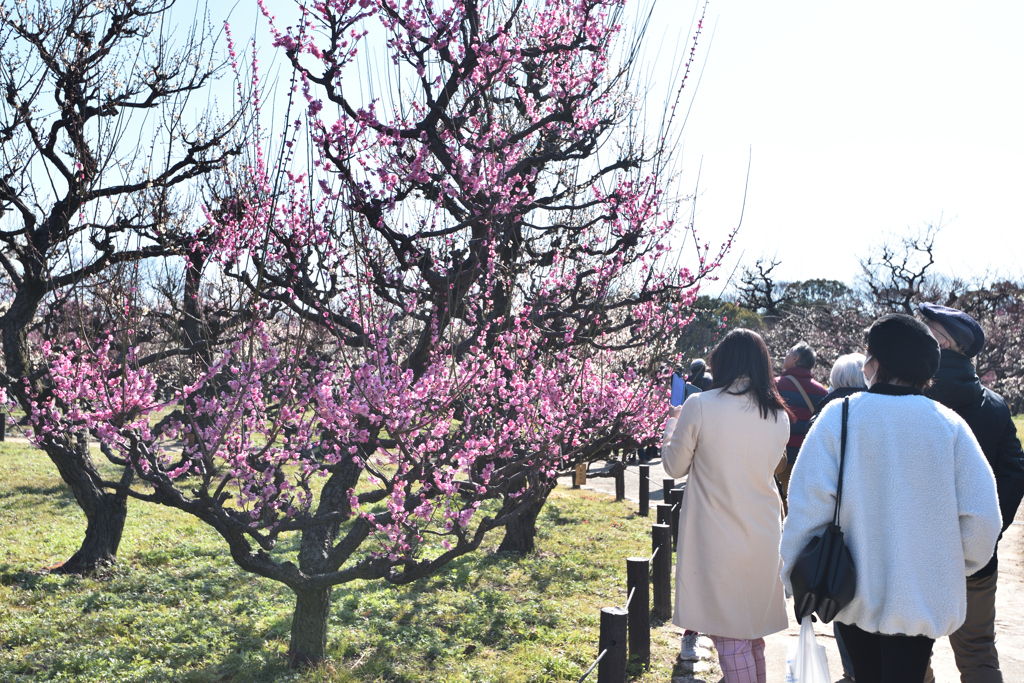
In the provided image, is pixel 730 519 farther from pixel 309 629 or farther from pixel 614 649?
pixel 309 629

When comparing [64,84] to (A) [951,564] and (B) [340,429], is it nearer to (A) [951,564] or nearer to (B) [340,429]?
(B) [340,429]

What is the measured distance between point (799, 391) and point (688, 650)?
7.73 ft

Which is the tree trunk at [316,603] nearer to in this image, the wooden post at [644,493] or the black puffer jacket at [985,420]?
the black puffer jacket at [985,420]

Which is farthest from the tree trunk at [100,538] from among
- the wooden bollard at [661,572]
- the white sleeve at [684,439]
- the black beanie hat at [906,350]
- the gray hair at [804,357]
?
the black beanie hat at [906,350]

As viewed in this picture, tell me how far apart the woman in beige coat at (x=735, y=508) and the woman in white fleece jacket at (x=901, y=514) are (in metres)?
0.96

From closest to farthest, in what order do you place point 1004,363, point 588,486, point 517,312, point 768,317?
1. point 517,312
2. point 588,486
3. point 1004,363
4. point 768,317

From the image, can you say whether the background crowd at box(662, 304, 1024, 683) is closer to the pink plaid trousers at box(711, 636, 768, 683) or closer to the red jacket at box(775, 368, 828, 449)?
the pink plaid trousers at box(711, 636, 768, 683)

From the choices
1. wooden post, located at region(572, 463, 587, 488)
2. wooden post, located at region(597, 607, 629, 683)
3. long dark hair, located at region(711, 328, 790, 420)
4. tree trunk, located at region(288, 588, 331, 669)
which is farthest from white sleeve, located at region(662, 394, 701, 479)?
wooden post, located at region(572, 463, 587, 488)

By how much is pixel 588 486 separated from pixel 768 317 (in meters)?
31.3

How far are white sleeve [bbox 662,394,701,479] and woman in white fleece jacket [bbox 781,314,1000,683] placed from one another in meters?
1.08

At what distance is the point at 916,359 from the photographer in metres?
Result: 2.54

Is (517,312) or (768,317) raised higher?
(768,317)

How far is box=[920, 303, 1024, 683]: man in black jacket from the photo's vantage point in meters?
3.42

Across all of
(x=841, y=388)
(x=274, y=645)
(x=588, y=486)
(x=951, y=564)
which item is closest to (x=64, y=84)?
(x=274, y=645)
